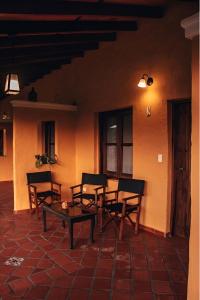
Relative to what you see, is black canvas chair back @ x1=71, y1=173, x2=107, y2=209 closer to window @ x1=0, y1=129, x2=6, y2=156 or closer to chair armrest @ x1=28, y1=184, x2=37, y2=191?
chair armrest @ x1=28, y1=184, x2=37, y2=191

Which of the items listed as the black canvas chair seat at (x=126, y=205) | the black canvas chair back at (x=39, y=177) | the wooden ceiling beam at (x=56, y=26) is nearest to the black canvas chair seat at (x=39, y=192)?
the black canvas chair back at (x=39, y=177)

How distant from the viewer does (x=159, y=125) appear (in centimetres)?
420

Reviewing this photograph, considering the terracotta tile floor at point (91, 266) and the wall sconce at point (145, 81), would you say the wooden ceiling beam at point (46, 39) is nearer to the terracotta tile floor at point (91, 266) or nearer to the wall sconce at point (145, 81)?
the wall sconce at point (145, 81)

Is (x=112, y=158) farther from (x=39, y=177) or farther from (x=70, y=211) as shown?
(x=70, y=211)

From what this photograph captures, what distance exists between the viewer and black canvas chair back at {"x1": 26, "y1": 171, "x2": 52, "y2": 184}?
5453 mm

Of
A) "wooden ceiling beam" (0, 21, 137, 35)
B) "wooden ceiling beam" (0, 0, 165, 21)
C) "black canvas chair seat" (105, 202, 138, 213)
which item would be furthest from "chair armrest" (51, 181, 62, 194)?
"wooden ceiling beam" (0, 0, 165, 21)

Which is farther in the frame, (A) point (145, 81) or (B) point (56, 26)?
(A) point (145, 81)

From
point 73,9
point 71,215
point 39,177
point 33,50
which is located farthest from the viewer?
point 39,177

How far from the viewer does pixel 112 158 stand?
5457 millimetres

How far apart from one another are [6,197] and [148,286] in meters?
5.19

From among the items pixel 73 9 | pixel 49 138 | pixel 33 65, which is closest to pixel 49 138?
pixel 49 138

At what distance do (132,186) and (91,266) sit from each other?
168cm

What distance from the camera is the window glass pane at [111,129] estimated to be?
538cm

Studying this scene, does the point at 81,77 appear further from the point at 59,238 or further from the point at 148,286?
the point at 148,286
